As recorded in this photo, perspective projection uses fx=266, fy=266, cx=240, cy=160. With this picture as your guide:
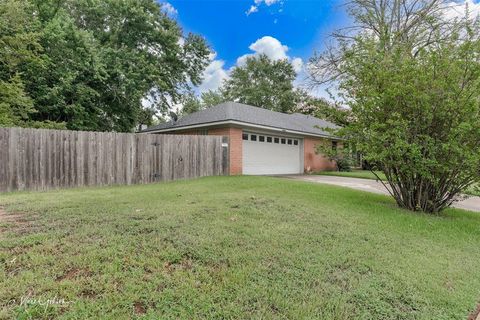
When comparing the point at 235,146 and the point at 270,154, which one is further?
the point at 270,154

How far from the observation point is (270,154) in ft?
47.9

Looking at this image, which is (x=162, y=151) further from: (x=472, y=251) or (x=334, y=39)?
(x=334, y=39)

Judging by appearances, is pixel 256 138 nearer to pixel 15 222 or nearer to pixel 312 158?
pixel 312 158

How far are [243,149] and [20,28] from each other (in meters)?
10.2

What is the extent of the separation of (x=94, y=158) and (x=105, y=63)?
771 centimetres

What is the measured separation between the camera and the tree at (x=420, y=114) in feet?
17.1

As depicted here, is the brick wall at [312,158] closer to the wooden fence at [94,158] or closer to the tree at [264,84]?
the wooden fence at [94,158]

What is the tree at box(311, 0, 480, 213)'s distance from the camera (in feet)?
17.1

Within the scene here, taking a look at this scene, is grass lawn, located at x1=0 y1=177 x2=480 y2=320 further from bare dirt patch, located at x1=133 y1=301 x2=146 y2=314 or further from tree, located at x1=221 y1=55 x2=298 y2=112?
tree, located at x1=221 y1=55 x2=298 y2=112

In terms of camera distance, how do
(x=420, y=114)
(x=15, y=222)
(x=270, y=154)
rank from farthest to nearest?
(x=270, y=154) < (x=420, y=114) < (x=15, y=222)

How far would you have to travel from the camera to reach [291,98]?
32.7 m

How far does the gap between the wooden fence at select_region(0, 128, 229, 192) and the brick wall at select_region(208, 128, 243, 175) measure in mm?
1081

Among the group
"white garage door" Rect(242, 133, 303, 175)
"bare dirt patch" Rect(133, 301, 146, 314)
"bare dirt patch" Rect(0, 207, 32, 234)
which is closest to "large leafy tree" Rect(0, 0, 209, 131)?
"white garage door" Rect(242, 133, 303, 175)

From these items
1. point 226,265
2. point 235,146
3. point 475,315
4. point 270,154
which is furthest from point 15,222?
point 270,154
